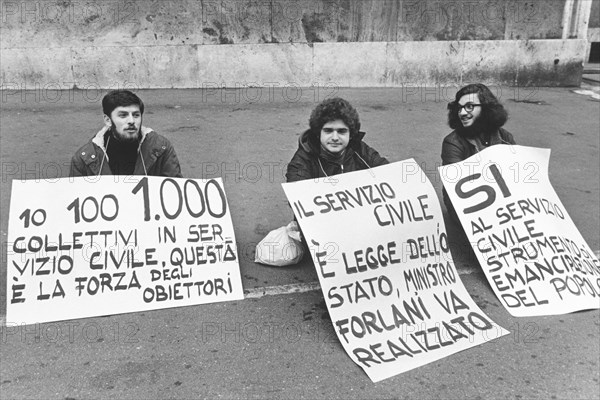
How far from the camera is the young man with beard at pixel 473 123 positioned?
4.45 m

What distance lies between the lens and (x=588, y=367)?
313 cm

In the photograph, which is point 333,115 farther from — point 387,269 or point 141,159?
point 141,159

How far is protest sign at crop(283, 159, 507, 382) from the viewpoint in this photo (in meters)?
3.21

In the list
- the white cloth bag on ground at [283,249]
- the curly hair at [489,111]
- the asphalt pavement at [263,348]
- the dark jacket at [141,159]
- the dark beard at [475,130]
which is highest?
the curly hair at [489,111]

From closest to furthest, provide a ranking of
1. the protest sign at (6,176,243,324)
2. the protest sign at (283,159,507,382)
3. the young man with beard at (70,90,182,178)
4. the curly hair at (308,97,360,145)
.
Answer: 1. the protest sign at (283,159,507,382)
2. the protest sign at (6,176,243,324)
3. the curly hair at (308,97,360,145)
4. the young man with beard at (70,90,182,178)

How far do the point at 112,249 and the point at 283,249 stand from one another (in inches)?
43.4

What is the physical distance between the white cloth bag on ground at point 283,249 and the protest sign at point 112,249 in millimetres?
380

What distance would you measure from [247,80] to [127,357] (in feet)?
22.5

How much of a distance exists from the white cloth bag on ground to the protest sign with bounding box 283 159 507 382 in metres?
0.58

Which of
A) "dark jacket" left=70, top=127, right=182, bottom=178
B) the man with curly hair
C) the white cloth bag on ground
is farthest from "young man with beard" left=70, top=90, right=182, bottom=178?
the man with curly hair

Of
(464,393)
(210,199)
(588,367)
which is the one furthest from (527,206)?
(210,199)

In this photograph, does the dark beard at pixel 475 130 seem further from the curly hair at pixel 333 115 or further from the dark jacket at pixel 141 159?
the dark jacket at pixel 141 159

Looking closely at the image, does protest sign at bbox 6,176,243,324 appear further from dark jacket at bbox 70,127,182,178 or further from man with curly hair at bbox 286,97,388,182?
man with curly hair at bbox 286,97,388,182

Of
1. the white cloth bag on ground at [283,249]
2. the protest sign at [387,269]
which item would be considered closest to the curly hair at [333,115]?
the protest sign at [387,269]
